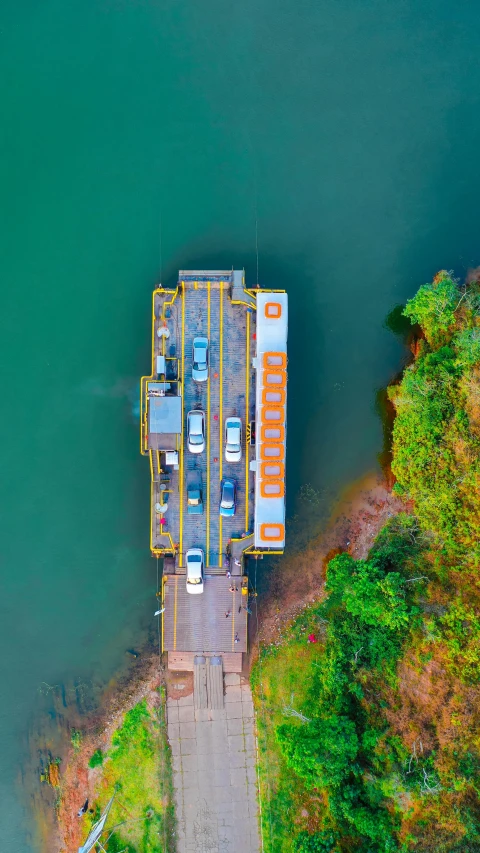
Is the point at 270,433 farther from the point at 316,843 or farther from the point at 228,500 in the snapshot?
the point at 316,843

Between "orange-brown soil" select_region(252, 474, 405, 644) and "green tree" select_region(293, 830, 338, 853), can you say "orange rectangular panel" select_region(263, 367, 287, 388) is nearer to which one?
"orange-brown soil" select_region(252, 474, 405, 644)

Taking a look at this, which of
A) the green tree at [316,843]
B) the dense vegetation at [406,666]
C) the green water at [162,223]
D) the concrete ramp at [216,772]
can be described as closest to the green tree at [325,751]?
the dense vegetation at [406,666]

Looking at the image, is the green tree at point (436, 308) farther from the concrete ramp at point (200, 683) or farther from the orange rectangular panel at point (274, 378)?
the concrete ramp at point (200, 683)

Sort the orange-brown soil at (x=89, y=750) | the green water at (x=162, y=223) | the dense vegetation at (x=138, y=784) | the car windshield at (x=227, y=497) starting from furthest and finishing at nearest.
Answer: the green water at (x=162, y=223) → the orange-brown soil at (x=89, y=750) → the dense vegetation at (x=138, y=784) → the car windshield at (x=227, y=497)

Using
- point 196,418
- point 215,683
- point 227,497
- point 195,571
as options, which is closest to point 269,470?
point 227,497

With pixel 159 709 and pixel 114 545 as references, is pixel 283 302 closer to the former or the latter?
pixel 114 545

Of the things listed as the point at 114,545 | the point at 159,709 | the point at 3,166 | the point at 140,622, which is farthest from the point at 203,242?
the point at 159,709

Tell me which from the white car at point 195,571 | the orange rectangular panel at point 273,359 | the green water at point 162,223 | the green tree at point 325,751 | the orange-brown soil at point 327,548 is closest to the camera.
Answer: the green tree at point 325,751
